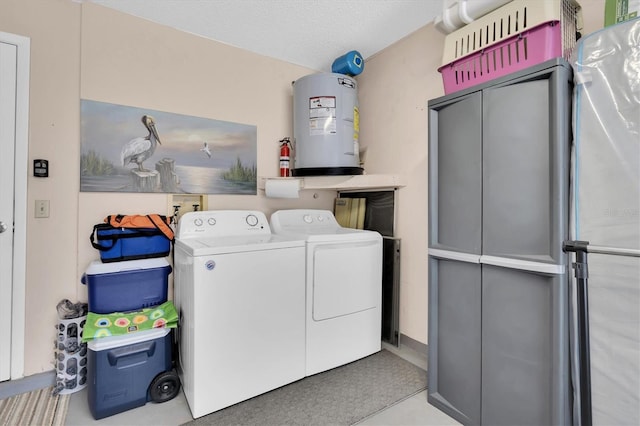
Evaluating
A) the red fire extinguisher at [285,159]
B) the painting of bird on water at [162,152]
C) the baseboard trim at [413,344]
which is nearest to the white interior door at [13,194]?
the painting of bird on water at [162,152]

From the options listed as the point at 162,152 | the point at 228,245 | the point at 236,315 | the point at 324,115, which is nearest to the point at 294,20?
the point at 324,115

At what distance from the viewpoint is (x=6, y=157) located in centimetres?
190

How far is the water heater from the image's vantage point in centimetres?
252

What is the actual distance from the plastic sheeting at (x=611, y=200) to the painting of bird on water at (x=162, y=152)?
2231 mm

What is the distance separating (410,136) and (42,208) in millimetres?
2645

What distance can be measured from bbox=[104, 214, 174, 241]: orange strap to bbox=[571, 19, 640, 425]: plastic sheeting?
2.34m

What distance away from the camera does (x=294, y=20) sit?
7.52ft

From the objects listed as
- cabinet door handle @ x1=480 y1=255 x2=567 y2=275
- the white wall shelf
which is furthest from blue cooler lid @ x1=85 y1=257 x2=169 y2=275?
cabinet door handle @ x1=480 y1=255 x2=567 y2=275

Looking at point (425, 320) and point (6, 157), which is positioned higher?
point (6, 157)

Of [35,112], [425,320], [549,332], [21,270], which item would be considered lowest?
[425,320]

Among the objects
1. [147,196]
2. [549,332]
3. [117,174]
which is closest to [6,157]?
[117,174]

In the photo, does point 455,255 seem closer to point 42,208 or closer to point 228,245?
point 228,245

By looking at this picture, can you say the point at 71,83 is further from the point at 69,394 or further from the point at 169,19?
the point at 69,394

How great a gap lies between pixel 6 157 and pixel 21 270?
0.70 metres
